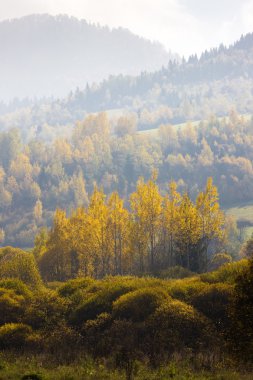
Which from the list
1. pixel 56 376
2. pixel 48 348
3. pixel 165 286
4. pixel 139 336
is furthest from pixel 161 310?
pixel 56 376

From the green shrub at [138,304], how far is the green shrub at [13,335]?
19.9 feet

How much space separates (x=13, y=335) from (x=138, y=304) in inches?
334

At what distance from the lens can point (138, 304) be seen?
3141cm

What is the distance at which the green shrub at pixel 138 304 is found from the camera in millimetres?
30875

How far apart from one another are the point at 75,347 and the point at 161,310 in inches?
232

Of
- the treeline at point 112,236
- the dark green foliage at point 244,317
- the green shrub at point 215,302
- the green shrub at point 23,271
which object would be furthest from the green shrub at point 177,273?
the dark green foliage at point 244,317

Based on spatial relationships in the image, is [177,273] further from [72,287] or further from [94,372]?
[94,372]

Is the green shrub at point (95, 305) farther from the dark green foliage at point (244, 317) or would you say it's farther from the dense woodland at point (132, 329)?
the dark green foliage at point (244, 317)

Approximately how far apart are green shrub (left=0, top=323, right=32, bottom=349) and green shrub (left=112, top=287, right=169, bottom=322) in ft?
19.9

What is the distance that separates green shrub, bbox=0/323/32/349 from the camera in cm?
3009

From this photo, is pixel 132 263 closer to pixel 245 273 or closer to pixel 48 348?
pixel 48 348

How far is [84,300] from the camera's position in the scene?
112 ft

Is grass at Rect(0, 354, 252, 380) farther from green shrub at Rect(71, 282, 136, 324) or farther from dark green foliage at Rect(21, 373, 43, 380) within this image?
green shrub at Rect(71, 282, 136, 324)

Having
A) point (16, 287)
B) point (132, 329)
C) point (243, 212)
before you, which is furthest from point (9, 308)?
point (243, 212)
